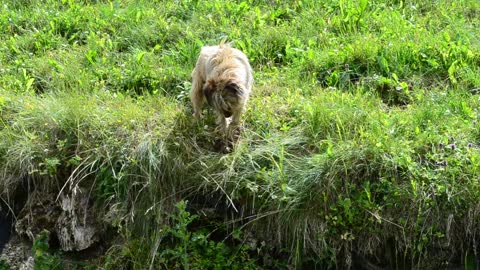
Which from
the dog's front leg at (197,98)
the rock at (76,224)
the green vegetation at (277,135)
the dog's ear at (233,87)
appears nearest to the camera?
the green vegetation at (277,135)

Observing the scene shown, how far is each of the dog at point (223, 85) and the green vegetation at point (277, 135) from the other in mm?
168

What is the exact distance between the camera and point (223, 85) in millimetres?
5457

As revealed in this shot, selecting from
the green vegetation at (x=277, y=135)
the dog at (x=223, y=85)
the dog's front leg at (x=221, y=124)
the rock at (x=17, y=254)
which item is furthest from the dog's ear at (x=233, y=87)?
the rock at (x=17, y=254)

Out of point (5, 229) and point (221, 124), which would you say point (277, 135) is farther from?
point (5, 229)

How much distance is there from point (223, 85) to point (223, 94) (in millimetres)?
67

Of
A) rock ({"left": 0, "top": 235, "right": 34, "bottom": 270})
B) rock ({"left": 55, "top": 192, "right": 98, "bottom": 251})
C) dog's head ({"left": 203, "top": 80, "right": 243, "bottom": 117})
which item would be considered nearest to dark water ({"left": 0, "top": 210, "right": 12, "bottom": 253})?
rock ({"left": 0, "top": 235, "right": 34, "bottom": 270})

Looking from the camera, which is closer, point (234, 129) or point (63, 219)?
point (234, 129)

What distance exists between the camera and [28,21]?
8.16m

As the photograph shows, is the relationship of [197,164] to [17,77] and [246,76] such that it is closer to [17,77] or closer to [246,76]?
[246,76]

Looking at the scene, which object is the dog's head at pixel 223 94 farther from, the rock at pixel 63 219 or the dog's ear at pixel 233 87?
the rock at pixel 63 219

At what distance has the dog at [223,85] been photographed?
17.9ft

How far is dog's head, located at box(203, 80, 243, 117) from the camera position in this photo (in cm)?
544

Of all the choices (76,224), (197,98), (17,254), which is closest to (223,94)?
(197,98)

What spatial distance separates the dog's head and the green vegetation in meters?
0.39
